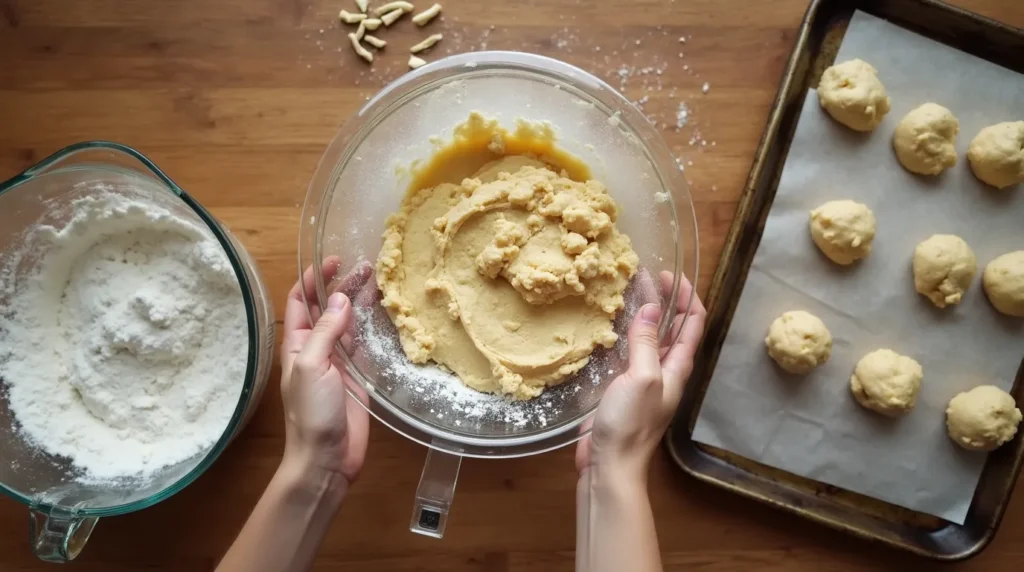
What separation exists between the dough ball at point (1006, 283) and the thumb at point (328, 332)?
122 centimetres

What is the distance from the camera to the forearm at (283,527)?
1.17 m

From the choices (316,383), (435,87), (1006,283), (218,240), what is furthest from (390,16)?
(1006,283)

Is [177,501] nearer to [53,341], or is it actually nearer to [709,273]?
[53,341]

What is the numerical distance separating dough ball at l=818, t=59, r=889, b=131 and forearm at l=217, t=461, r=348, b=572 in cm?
116

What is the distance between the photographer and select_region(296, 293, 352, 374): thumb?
110 centimetres

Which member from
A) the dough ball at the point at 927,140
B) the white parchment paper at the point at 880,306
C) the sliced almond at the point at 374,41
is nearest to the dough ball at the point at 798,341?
the white parchment paper at the point at 880,306

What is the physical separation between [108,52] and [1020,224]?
1.82m

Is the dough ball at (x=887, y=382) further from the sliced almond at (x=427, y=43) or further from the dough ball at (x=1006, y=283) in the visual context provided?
the sliced almond at (x=427, y=43)

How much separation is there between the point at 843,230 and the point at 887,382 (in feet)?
0.98

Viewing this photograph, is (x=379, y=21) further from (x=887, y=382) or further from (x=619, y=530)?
(x=887, y=382)

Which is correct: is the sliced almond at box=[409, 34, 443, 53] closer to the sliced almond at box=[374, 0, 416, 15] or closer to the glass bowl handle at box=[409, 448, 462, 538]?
the sliced almond at box=[374, 0, 416, 15]

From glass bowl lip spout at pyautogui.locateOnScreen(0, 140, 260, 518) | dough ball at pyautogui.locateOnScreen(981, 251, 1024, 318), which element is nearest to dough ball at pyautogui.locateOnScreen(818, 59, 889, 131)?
dough ball at pyautogui.locateOnScreen(981, 251, 1024, 318)

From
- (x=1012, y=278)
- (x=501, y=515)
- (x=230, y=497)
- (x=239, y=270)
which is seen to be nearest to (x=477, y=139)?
(x=239, y=270)

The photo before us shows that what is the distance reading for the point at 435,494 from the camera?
1.13m
